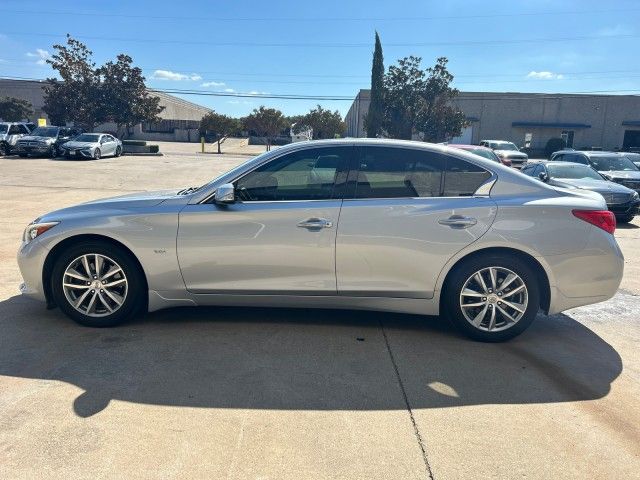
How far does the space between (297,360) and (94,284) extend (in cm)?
192

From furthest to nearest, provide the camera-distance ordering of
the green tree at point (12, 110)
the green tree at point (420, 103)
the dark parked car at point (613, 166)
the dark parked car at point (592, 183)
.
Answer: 1. the green tree at point (12, 110)
2. the green tree at point (420, 103)
3. the dark parked car at point (613, 166)
4. the dark parked car at point (592, 183)

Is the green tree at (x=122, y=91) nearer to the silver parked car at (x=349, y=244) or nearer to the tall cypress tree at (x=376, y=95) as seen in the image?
the tall cypress tree at (x=376, y=95)

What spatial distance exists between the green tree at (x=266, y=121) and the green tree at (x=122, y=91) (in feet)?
71.1

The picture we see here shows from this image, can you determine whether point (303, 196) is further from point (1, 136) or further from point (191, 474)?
point (1, 136)

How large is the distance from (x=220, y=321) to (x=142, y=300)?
0.71 metres

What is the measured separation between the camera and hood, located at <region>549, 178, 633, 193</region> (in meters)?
10.8

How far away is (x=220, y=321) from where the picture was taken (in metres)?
4.46

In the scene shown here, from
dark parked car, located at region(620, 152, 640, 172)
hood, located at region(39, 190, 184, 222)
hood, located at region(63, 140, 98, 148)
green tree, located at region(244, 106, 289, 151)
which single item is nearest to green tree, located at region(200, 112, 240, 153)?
green tree, located at region(244, 106, 289, 151)

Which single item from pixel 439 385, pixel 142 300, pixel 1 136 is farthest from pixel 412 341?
pixel 1 136

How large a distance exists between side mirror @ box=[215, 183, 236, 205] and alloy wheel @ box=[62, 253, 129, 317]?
1.08 meters

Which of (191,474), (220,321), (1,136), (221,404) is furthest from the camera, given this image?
(1,136)

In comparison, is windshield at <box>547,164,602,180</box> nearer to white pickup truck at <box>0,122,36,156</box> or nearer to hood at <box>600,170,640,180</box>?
hood at <box>600,170,640,180</box>

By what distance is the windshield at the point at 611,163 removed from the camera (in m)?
13.3

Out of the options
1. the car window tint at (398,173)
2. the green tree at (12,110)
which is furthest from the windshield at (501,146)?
the green tree at (12,110)
